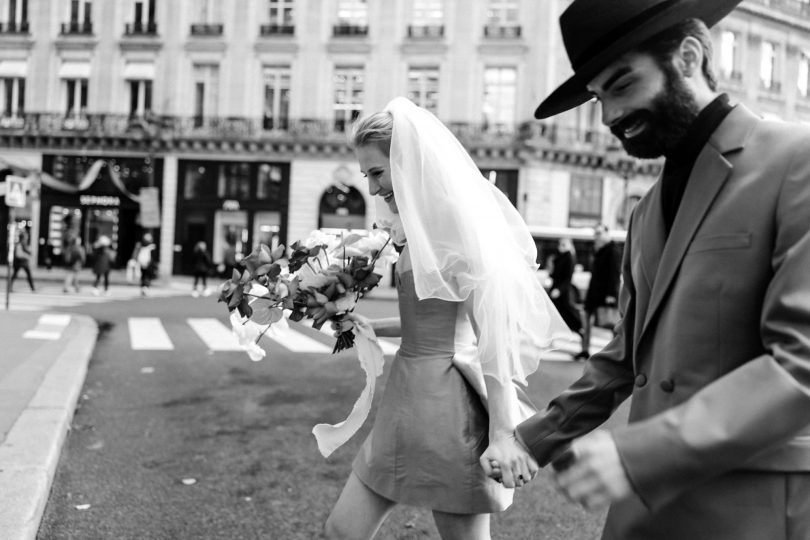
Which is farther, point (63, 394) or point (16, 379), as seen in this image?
point (16, 379)

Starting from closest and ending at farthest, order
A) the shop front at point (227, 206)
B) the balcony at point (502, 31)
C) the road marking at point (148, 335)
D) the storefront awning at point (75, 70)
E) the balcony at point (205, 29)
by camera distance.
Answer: the road marking at point (148, 335) < the balcony at point (502, 31) < the shop front at point (227, 206) < the balcony at point (205, 29) < the storefront awning at point (75, 70)

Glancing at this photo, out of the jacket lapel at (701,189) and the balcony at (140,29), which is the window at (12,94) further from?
the jacket lapel at (701,189)

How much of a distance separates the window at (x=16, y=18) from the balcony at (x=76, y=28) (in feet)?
5.99

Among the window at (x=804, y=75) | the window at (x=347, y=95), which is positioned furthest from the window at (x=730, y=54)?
the window at (x=347, y=95)

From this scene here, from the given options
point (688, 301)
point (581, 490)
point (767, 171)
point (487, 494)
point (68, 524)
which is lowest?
point (68, 524)

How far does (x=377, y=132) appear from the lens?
2375mm

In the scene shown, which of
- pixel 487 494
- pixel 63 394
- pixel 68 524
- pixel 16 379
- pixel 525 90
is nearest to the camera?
pixel 487 494

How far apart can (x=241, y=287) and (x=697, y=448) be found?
1630 mm

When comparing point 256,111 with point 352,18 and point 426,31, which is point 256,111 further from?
point 426,31

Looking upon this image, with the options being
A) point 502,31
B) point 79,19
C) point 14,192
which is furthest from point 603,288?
point 79,19

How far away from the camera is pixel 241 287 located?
2.37 m

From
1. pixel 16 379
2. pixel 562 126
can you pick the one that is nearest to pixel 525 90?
pixel 562 126

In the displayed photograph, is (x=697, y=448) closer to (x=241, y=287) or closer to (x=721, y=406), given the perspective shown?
(x=721, y=406)

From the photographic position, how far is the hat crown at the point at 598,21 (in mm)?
1363
